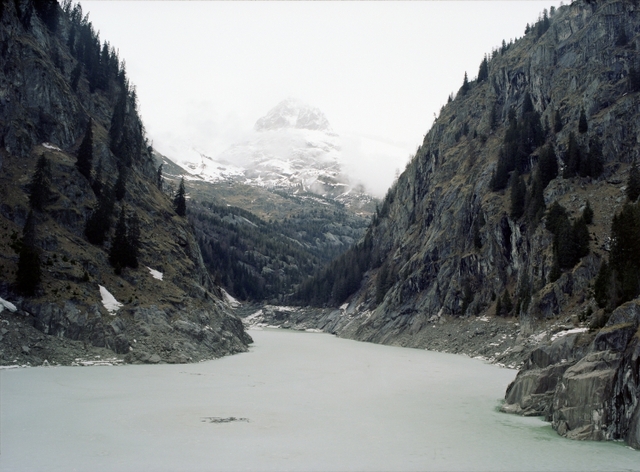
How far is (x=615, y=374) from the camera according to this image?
2170cm

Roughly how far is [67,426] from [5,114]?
53.8 meters

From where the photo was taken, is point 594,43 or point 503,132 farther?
point 503,132

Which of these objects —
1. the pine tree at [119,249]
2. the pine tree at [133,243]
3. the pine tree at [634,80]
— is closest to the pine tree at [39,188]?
the pine tree at [119,249]

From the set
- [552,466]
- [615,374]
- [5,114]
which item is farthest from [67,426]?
[5,114]

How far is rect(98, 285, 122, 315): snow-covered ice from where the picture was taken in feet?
166

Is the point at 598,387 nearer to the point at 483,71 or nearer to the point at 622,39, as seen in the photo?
the point at 622,39

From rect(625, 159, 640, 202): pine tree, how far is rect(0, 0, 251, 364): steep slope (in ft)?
176

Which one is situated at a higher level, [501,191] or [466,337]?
[501,191]

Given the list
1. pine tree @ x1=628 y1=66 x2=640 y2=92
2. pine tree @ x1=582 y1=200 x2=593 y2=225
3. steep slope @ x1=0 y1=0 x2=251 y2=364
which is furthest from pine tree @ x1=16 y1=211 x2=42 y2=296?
pine tree @ x1=628 y1=66 x2=640 y2=92

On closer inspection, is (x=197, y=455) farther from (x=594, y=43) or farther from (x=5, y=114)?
(x=594, y=43)

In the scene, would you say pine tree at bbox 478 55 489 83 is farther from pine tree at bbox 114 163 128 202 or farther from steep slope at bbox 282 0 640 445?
pine tree at bbox 114 163 128 202

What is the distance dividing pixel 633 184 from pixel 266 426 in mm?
55683

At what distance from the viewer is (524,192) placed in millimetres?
75188

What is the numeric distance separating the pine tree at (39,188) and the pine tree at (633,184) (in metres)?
70.2
